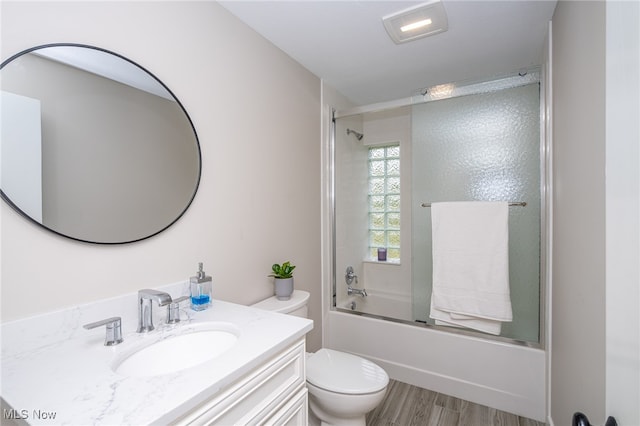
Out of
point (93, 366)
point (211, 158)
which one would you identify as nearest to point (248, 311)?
point (93, 366)

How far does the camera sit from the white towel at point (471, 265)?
189cm

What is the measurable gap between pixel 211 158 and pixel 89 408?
3.59 feet

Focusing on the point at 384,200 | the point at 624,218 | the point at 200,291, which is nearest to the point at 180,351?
the point at 200,291

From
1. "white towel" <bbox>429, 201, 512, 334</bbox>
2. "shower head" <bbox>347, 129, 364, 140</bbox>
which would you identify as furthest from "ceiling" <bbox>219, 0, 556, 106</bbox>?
"white towel" <bbox>429, 201, 512, 334</bbox>

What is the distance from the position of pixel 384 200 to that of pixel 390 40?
54.9 inches

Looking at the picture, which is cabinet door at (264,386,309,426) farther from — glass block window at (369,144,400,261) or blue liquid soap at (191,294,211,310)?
glass block window at (369,144,400,261)

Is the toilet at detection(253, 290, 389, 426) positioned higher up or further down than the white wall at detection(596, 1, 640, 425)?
further down

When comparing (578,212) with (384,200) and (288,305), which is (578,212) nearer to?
(288,305)

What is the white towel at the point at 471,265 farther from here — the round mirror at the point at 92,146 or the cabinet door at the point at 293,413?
the round mirror at the point at 92,146

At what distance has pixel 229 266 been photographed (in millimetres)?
1592

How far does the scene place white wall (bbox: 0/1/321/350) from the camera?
3.05ft

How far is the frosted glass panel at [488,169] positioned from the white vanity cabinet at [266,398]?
1399 millimetres

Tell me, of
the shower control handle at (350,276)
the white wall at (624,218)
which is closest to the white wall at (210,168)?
the shower control handle at (350,276)

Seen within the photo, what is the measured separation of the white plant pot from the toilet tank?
0.09ft
